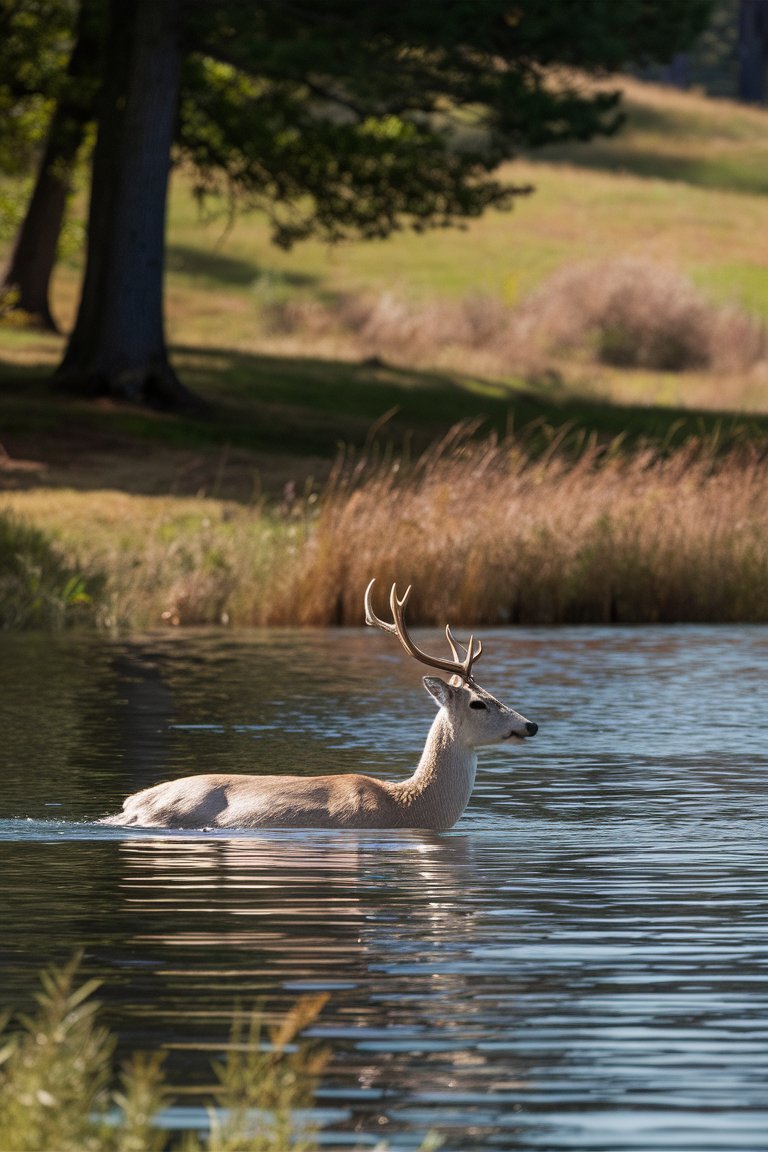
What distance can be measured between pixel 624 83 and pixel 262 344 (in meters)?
48.1

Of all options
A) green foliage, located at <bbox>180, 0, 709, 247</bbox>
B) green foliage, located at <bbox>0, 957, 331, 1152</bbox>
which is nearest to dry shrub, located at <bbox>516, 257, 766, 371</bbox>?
green foliage, located at <bbox>180, 0, 709, 247</bbox>

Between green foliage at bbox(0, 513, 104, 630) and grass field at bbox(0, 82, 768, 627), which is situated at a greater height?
grass field at bbox(0, 82, 768, 627)

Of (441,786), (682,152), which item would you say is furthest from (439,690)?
(682,152)

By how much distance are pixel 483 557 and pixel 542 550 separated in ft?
2.13

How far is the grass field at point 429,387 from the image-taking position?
82.8 ft

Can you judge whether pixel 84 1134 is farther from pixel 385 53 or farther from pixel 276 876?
pixel 385 53

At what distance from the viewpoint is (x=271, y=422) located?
38406 mm

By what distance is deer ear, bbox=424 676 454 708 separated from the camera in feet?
40.9

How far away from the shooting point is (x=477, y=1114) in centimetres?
700

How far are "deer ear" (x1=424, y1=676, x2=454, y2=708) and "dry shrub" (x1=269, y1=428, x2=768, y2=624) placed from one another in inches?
450

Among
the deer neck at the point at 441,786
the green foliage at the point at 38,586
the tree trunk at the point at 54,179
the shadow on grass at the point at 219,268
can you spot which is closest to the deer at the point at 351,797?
the deer neck at the point at 441,786

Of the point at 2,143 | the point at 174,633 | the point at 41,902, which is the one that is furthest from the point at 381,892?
the point at 2,143

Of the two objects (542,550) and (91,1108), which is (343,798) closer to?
(91,1108)

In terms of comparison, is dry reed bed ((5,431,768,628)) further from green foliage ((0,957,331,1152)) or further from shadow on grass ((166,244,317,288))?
shadow on grass ((166,244,317,288))
